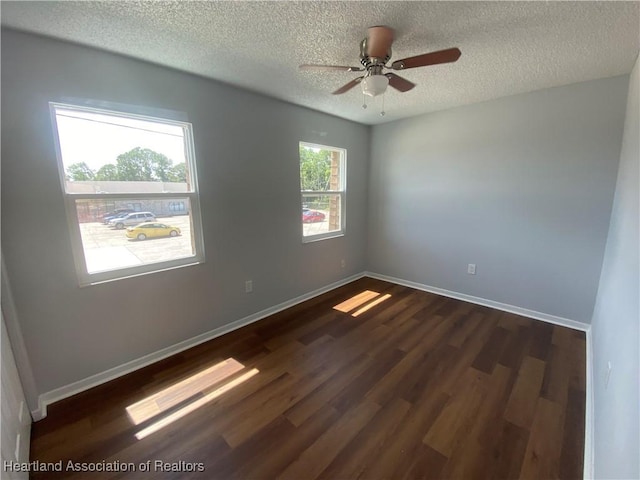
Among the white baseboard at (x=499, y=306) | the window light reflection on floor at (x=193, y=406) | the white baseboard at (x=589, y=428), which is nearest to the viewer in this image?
the white baseboard at (x=589, y=428)

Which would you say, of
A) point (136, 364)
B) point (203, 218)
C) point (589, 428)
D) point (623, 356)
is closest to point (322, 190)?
point (203, 218)

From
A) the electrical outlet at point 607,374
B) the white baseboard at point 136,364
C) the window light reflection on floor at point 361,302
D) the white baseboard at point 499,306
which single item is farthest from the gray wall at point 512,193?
the white baseboard at point 136,364

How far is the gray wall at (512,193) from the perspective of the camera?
2543mm

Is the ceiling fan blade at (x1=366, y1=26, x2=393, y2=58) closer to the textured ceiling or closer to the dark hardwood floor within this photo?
the textured ceiling

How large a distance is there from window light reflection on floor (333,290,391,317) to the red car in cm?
118

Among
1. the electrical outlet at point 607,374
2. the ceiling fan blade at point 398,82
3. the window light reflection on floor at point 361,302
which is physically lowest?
the window light reflection on floor at point 361,302

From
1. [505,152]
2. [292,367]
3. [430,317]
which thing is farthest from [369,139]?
[292,367]

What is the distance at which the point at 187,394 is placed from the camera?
6.29 ft

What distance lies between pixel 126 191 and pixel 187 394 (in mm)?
1590

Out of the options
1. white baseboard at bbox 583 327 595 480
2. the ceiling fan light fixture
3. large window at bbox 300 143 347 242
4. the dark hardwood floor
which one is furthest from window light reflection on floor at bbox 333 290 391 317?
the ceiling fan light fixture

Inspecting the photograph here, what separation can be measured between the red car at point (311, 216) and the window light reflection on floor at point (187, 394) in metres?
1.89

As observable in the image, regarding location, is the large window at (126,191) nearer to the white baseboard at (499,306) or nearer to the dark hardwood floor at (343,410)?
the dark hardwood floor at (343,410)

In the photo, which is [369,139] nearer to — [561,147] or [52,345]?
[561,147]

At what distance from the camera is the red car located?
346cm
